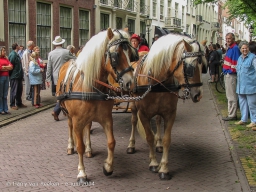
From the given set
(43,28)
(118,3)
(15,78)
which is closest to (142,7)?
(118,3)

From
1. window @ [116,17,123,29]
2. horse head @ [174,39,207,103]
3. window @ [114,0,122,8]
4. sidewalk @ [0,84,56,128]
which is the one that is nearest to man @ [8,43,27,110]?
sidewalk @ [0,84,56,128]

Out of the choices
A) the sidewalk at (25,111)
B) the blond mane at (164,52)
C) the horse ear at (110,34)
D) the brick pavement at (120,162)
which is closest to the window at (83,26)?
the sidewalk at (25,111)

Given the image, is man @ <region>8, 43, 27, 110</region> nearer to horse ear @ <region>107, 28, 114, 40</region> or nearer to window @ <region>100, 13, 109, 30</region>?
horse ear @ <region>107, 28, 114, 40</region>

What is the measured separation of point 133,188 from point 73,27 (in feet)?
59.9

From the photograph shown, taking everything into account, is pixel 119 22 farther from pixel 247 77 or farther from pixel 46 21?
pixel 247 77

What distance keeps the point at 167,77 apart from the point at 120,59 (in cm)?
88

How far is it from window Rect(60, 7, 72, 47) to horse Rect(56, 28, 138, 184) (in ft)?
54.3

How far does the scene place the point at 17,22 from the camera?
17156 millimetres

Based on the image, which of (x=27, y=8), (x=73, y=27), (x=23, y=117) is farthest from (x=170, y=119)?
(x=73, y=27)

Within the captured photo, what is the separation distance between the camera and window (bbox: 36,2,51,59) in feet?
61.5

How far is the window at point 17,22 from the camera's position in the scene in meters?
16.8

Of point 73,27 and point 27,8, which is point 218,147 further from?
point 73,27

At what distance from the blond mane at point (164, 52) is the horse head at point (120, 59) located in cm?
53

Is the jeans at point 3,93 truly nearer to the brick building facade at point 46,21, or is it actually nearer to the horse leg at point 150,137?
the horse leg at point 150,137
